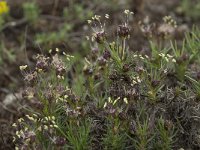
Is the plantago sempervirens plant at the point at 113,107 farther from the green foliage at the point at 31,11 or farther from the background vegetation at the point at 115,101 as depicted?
the green foliage at the point at 31,11

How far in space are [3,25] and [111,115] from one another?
2.48 metres

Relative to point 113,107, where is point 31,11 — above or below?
above

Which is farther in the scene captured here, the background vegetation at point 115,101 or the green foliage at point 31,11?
the green foliage at point 31,11

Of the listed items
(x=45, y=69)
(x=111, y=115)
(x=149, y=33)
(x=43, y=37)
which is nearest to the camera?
(x=111, y=115)

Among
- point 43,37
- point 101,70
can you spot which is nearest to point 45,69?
point 101,70

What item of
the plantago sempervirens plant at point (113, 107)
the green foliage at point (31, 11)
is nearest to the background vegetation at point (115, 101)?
the plantago sempervirens plant at point (113, 107)

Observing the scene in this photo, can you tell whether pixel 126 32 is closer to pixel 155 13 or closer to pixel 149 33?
pixel 149 33

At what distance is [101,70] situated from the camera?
2732 mm

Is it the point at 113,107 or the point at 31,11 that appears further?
the point at 31,11

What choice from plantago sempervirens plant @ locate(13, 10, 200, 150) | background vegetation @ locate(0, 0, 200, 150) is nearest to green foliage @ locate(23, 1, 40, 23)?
background vegetation @ locate(0, 0, 200, 150)

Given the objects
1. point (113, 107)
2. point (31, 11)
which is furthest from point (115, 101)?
point (31, 11)

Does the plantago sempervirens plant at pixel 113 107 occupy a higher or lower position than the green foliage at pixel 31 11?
lower

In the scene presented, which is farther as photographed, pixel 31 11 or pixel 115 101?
pixel 31 11

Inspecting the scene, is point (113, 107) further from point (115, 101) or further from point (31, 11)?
point (31, 11)
